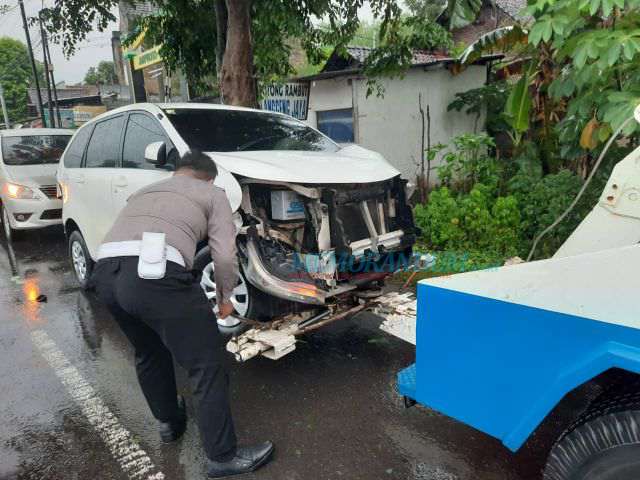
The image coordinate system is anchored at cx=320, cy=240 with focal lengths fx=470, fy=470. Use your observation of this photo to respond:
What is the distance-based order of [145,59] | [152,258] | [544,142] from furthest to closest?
[145,59] < [544,142] < [152,258]

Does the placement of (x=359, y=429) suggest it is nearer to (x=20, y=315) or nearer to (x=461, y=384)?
(x=461, y=384)

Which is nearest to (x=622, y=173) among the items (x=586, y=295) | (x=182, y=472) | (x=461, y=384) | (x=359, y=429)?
(x=586, y=295)

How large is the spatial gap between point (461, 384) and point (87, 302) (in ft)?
15.3

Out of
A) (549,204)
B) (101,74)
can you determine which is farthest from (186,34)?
(101,74)

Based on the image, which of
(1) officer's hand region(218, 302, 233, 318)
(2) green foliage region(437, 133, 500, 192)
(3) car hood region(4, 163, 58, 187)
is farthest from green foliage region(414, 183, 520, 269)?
(3) car hood region(4, 163, 58, 187)

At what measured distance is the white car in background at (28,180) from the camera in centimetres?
725

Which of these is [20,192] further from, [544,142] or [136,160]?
[544,142]

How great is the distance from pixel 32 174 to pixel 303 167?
6.05m

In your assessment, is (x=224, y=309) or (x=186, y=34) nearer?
(x=224, y=309)

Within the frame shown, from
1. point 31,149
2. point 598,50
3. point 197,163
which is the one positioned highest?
point 598,50

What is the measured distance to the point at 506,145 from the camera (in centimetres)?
835

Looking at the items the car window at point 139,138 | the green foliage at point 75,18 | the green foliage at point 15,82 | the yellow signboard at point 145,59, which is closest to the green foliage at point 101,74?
the green foliage at point 15,82

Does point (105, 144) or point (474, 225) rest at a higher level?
point (105, 144)

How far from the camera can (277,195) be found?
3.50m
